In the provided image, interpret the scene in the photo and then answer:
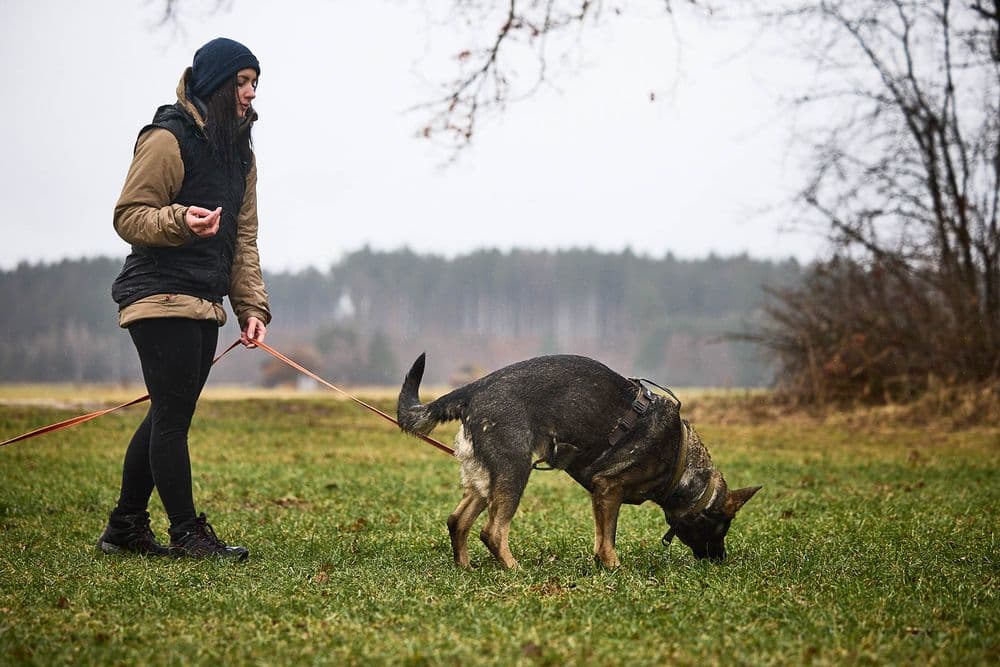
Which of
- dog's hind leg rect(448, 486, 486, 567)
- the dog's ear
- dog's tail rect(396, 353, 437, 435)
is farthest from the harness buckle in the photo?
dog's tail rect(396, 353, 437, 435)

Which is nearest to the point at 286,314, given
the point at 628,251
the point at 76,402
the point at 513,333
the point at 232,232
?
the point at 513,333

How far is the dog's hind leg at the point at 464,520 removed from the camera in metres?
5.29

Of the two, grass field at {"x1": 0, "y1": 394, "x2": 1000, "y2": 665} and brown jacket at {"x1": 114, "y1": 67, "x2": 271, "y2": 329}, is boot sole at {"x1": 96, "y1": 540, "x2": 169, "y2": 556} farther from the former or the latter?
brown jacket at {"x1": 114, "y1": 67, "x2": 271, "y2": 329}

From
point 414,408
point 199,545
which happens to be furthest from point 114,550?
point 414,408

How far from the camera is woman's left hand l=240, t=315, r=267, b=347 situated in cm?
566

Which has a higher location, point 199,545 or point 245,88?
Result: point 245,88

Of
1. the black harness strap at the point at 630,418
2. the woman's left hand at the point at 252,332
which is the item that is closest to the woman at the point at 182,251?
the woman's left hand at the point at 252,332

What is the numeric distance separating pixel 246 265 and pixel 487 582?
2403 mm

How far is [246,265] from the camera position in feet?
18.7

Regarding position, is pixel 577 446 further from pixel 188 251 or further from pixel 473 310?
pixel 473 310

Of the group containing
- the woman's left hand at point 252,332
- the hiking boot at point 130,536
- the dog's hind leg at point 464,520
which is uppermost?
the woman's left hand at point 252,332

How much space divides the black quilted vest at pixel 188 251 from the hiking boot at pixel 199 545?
130 centimetres

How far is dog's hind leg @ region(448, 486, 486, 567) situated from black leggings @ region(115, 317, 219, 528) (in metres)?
1.49

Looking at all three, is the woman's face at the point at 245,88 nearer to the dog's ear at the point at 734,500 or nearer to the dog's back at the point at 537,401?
the dog's back at the point at 537,401
